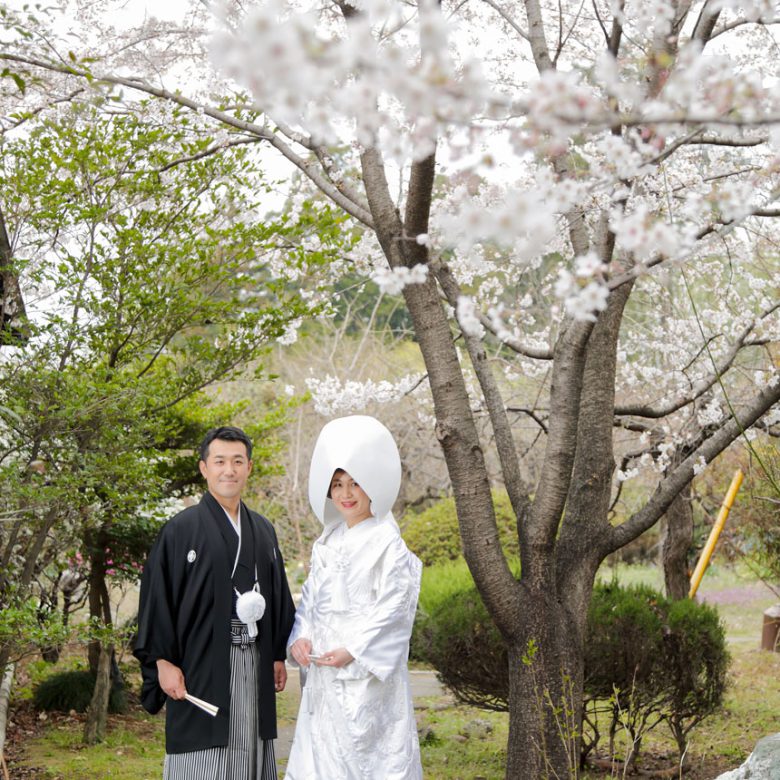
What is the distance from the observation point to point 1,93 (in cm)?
489

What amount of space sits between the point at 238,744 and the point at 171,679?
343mm

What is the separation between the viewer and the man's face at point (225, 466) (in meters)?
3.69

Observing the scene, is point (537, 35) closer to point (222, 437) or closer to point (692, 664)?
point (222, 437)

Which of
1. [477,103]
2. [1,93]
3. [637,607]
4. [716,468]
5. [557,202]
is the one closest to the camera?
[477,103]

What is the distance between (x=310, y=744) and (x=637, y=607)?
92.2 inches

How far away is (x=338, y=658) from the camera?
139 inches

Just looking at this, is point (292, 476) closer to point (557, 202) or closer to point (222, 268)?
point (222, 268)

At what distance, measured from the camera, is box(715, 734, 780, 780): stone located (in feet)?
10.3

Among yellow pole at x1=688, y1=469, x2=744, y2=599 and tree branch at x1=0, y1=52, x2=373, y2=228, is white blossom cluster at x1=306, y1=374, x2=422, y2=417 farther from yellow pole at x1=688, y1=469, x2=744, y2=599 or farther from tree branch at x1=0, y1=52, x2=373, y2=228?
tree branch at x1=0, y1=52, x2=373, y2=228

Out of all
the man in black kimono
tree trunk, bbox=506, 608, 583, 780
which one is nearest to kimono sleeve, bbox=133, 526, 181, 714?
the man in black kimono

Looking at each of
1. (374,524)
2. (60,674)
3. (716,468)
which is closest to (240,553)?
(374,524)

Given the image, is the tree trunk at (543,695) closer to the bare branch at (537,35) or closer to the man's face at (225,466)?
the man's face at (225,466)

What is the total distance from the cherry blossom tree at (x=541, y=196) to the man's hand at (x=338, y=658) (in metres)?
0.91

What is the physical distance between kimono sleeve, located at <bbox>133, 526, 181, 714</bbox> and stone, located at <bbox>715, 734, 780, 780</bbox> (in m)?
1.93
